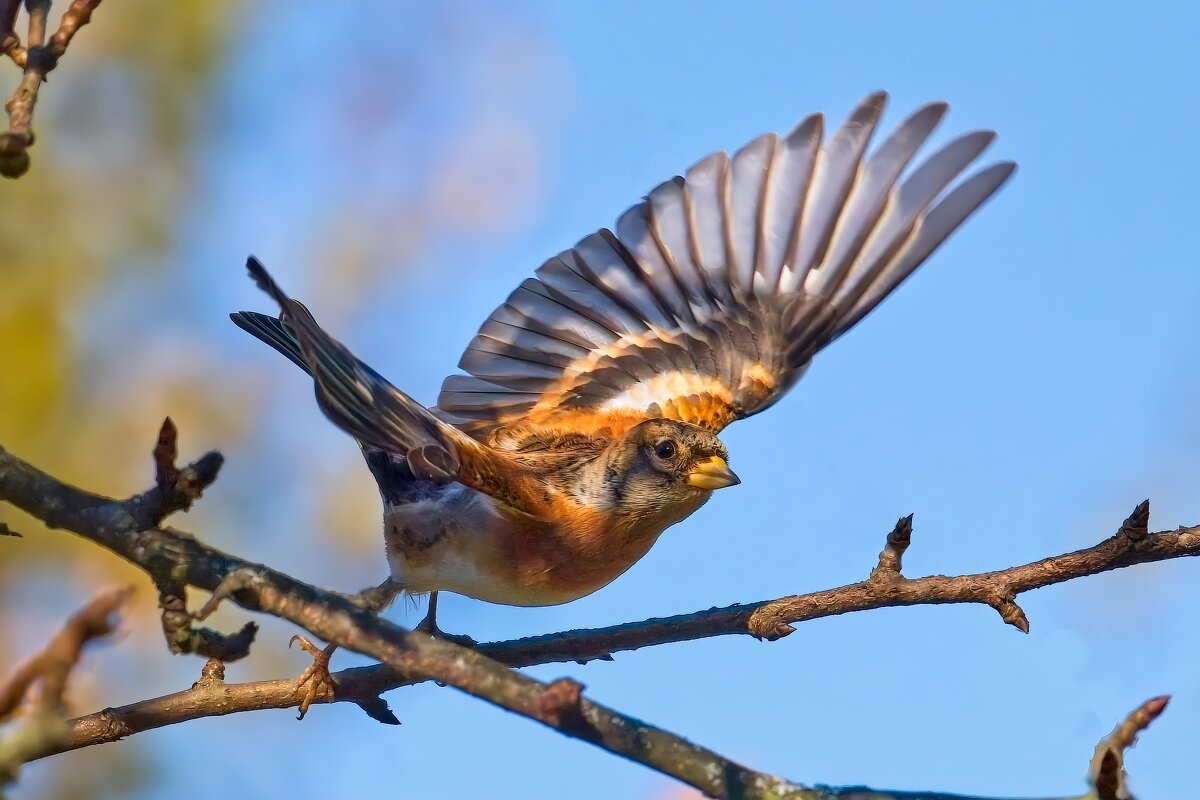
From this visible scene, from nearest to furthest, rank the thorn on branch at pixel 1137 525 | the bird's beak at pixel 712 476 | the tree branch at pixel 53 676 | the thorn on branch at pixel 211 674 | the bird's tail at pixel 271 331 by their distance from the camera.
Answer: the tree branch at pixel 53 676
the thorn on branch at pixel 1137 525
the thorn on branch at pixel 211 674
the bird's tail at pixel 271 331
the bird's beak at pixel 712 476

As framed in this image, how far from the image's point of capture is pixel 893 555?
339cm

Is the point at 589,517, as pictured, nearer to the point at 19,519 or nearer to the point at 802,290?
the point at 802,290

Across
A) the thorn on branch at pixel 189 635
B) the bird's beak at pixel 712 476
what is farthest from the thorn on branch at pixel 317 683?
the bird's beak at pixel 712 476

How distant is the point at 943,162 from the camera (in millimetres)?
4902

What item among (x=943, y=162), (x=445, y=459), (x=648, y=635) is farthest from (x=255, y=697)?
(x=943, y=162)

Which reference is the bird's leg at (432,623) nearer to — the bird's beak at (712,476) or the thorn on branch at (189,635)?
the bird's beak at (712,476)

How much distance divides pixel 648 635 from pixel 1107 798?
73.1 inches

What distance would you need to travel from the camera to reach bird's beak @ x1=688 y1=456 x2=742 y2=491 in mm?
4746

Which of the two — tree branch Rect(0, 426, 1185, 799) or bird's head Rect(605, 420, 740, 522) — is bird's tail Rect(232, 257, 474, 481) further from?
bird's head Rect(605, 420, 740, 522)

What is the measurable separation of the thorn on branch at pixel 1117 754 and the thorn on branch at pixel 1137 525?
1.04 m

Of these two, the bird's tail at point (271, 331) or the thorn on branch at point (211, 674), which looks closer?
the thorn on branch at point (211, 674)

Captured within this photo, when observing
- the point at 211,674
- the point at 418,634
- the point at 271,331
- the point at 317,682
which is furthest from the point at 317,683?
the point at 418,634

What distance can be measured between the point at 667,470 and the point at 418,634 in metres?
2.63

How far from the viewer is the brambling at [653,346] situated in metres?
4.61
